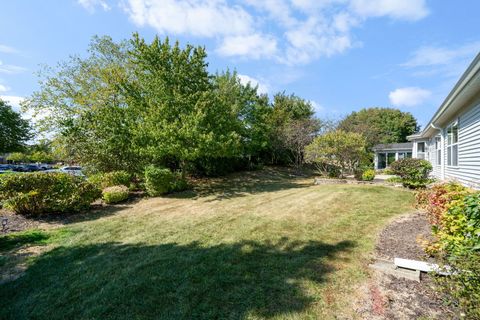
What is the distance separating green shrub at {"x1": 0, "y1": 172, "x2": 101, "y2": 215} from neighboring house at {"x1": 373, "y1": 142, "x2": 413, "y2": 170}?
2717 cm

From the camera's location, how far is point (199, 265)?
3750 mm

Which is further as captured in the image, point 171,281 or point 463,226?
point 171,281

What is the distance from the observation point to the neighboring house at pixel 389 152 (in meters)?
24.5

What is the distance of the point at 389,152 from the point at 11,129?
1539 inches

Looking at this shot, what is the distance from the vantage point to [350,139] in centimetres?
1262

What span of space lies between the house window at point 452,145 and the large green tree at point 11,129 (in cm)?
3138

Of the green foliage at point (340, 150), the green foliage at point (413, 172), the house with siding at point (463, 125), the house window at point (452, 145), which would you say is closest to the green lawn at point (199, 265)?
the house with siding at point (463, 125)

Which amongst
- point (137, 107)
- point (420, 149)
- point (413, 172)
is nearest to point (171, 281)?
point (137, 107)

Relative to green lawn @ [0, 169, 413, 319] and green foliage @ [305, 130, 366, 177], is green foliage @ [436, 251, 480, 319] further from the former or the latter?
green foliage @ [305, 130, 366, 177]

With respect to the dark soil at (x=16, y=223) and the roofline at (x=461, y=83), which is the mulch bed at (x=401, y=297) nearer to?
the roofline at (x=461, y=83)

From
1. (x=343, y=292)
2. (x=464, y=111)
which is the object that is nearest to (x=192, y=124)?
(x=343, y=292)

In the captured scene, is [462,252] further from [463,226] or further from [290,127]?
[290,127]

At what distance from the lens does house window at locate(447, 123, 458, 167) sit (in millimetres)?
8403

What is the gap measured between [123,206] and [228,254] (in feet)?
19.2
